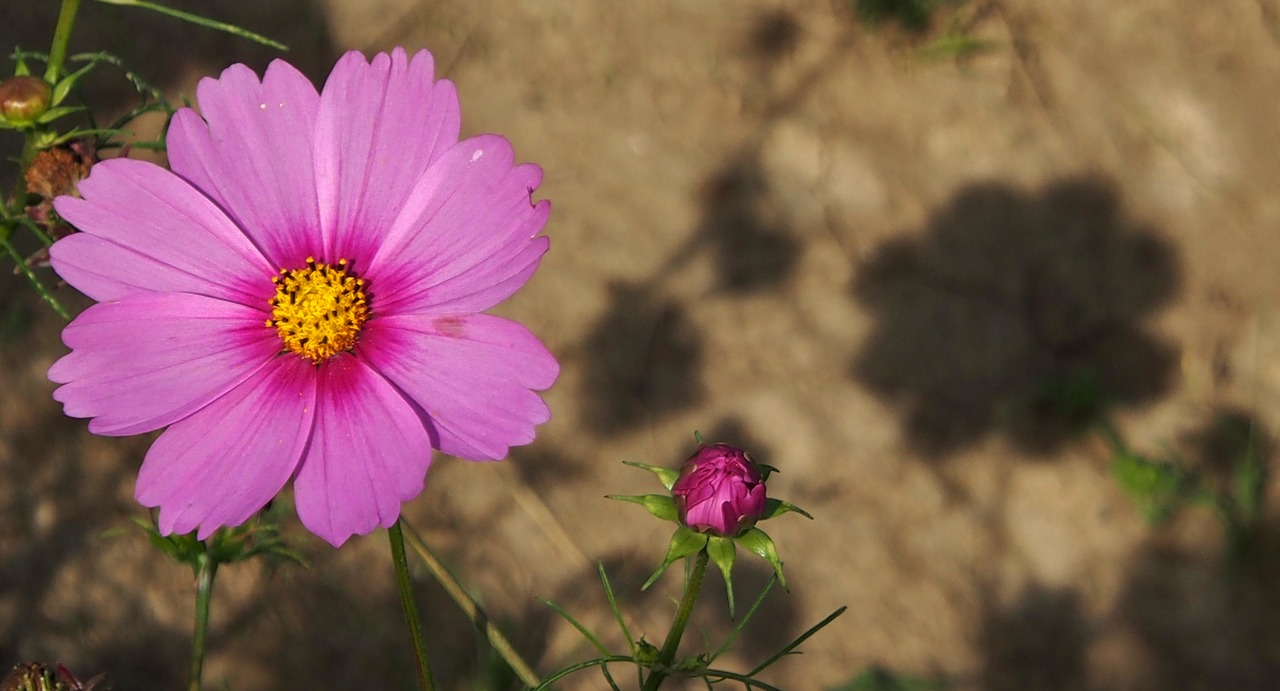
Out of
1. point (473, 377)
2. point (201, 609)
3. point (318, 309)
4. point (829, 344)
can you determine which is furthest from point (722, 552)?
point (829, 344)

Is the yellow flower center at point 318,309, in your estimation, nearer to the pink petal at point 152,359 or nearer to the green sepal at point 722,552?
the pink petal at point 152,359

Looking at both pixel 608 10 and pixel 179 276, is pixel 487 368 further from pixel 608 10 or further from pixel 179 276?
pixel 608 10

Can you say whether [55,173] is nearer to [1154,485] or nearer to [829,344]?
[829,344]

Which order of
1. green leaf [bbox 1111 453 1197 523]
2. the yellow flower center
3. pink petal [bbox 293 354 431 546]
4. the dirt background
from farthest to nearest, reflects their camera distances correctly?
green leaf [bbox 1111 453 1197 523]
the dirt background
the yellow flower center
pink petal [bbox 293 354 431 546]

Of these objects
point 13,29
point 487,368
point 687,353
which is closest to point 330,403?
point 487,368

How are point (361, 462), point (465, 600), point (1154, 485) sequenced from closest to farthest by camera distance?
1. point (361, 462)
2. point (465, 600)
3. point (1154, 485)

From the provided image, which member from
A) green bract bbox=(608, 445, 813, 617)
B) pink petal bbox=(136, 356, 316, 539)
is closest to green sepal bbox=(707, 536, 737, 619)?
green bract bbox=(608, 445, 813, 617)

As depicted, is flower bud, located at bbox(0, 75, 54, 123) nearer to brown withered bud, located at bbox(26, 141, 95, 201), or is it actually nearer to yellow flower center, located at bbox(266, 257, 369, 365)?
brown withered bud, located at bbox(26, 141, 95, 201)
